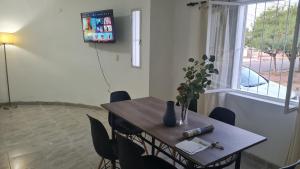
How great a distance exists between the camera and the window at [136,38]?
4.04m

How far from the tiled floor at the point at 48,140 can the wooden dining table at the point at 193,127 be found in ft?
3.27

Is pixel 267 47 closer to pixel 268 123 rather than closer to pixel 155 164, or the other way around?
pixel 268 123

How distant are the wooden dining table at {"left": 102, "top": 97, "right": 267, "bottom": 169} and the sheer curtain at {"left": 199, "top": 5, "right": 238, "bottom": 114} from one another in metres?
1.04

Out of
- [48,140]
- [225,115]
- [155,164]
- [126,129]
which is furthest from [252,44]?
[48,140]

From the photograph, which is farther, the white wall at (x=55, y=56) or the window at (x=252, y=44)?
the white wall at (x=55, y=56)

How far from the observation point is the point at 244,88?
3350 mm

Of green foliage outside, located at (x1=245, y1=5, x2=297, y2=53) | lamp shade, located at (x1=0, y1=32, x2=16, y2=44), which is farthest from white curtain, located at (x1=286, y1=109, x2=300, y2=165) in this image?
lamp shade, located at (x1=0, y1=32, x2=16, y2=44)

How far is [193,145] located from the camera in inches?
66.6

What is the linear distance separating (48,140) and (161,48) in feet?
7.55

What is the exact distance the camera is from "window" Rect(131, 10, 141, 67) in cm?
404

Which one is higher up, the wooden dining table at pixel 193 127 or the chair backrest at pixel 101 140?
the wooden dining table at pixel 193 127

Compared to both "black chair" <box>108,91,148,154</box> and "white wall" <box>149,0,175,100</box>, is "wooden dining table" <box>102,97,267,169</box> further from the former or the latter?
"white wall" <box>149,0,175,100</box>

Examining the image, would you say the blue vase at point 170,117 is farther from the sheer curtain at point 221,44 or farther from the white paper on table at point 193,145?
the sheer curtain at point 221,44

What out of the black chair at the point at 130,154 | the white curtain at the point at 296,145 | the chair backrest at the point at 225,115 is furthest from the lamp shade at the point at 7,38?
the white curtain at the point at 296,145
